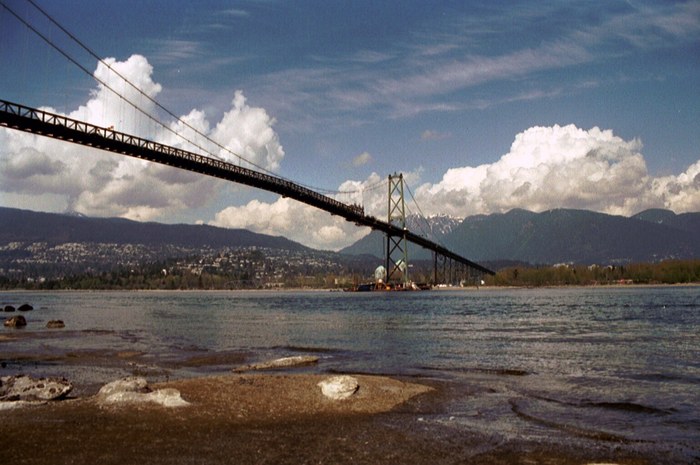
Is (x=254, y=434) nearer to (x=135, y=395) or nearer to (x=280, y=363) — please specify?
(x=135, y=395)

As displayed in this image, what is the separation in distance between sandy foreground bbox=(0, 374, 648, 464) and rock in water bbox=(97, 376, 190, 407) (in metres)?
0.22

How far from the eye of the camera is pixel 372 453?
9.96 metres

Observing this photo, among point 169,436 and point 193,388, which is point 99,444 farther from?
point 193,388

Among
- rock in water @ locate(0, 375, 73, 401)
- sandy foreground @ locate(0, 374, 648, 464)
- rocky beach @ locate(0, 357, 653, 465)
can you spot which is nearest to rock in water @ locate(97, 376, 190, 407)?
rocky beach @ locate(0, 357, 653, 465)

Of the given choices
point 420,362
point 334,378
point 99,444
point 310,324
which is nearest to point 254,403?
point 334,378

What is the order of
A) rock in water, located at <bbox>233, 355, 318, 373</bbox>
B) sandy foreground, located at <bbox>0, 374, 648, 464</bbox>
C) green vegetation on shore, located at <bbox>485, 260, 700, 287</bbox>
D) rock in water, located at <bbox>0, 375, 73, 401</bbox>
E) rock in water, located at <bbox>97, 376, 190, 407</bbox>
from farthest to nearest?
green vegetation on shore, located at <bbox>485, 260, 700, 287</bbox> < rock in water, located at <bbox>233, 355, 318, 373</bbox> < rock in water, located at <bbox>0, 375, 73, 401</bbox> < rock in water, located at <bbox>97, 376, 190, 407</bbox> < sandy foreground, located at <bbox>0, 374, 648, 464</bbox>

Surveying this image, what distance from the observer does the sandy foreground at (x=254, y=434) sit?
9594 mm

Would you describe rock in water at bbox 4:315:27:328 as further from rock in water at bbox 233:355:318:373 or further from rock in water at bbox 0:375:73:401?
rock in water at bbox 0:375:73:401

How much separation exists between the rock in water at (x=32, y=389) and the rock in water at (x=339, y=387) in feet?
20.5

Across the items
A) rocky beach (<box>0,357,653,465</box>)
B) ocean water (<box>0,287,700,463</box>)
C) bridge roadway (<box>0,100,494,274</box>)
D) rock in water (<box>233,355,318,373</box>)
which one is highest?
bridge roadway (<box>0,100,494,274</box>)

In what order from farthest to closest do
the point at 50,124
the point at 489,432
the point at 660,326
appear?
the point at 50,124 → the point at 660,326 → the point at 489,432

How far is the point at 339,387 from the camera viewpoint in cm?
1477

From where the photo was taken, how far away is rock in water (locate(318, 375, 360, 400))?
14562mm

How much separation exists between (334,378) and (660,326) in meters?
30.4
